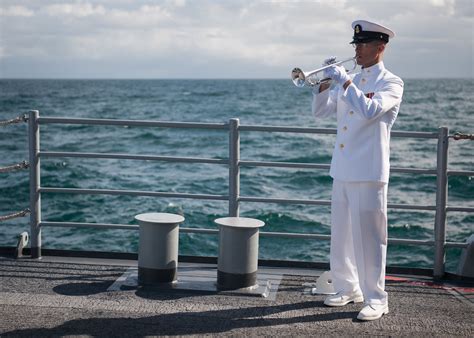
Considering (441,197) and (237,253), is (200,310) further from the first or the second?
(441,197)

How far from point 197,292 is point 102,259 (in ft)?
4.49

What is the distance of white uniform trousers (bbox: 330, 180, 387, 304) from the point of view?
5.23m

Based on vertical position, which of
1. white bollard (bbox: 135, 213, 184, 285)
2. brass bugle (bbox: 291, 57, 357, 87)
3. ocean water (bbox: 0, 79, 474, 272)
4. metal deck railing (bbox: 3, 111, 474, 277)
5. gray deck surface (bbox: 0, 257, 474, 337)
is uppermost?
brass bugle (bbox: 291, 57, 357, 87)

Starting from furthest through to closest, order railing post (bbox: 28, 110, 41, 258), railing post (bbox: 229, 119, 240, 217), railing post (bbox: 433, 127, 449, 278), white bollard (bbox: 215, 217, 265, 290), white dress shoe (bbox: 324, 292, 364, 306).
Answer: railing post (bbox: 28, 110, 41, 258)
railing post (bbox: 229, 119, 240, 217)
railing post (bbox: 433, 127, 449, 278)
white bollard (bbox: 215, 217, 265, 290)
white dress shoe (bbox: 324, 292, 364, 306)

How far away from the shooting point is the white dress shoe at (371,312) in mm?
5227

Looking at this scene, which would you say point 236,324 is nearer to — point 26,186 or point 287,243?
point 287,243

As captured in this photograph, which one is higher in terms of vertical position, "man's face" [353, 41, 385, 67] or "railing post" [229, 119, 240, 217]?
"man's face" [353, 41, 385, 67]

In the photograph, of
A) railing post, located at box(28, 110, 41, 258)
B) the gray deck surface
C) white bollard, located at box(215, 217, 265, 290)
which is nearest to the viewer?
the gray deck surface

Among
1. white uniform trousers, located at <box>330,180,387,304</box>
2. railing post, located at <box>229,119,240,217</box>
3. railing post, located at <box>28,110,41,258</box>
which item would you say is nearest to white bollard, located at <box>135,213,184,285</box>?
railing post, located at <box>229,119,240,217</box>

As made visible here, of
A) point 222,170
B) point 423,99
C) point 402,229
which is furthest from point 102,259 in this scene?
point 423,99

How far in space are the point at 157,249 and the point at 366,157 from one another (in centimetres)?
182

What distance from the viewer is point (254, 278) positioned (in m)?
5.93

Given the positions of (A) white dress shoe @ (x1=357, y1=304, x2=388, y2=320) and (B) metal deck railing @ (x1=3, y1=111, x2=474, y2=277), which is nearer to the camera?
(A) white dress shoe @ (x1=357, y1=304, x2=388, y2=320)

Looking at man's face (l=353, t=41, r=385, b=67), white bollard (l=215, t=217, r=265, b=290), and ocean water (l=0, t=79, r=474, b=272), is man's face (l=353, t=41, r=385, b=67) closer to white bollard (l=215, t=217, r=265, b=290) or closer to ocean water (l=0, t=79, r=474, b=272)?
white bollard (l=215, t=217, r=265, b=290)
